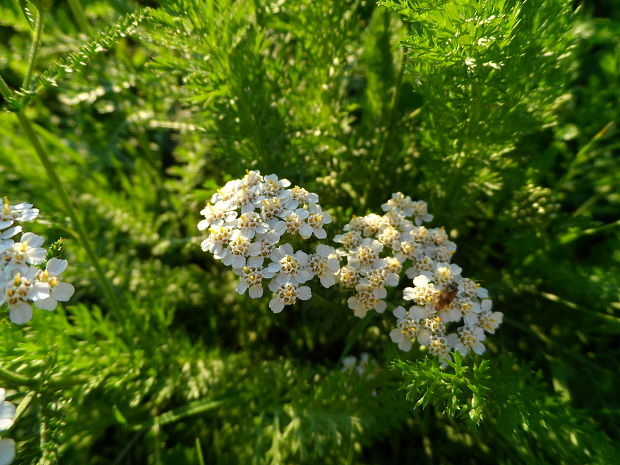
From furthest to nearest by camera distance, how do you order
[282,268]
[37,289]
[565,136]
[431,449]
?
[565,136] < [431,449] < [282,268] < [37,289]

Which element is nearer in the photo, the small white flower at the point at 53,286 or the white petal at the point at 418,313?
the small white flower at the point at 53,286

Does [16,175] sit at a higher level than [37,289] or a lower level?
higher

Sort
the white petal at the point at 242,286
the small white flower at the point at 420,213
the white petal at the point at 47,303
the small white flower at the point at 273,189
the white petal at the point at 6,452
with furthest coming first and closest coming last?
the small white flower at the point at 420,213 → the small white flower at the point at 273,189 → the white petal at the point at 242,286 → the white petal at the point at 47,303 → the white petal at the point at 6,452

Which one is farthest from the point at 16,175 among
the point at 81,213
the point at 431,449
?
the point at 431,449

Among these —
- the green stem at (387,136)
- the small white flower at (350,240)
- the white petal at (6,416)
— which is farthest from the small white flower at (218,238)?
the green stem at (387,136)

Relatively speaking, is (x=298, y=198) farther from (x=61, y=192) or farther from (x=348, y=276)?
(x=61, y=192)

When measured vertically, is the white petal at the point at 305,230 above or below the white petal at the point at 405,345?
above

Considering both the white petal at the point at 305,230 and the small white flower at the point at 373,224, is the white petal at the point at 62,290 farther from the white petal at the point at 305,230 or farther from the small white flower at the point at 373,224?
the small white flower at the point at 373,224

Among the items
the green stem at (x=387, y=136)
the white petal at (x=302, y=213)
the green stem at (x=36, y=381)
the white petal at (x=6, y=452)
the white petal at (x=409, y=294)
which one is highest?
the green stem at (x=387, y=136)

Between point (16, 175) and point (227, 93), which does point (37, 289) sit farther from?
point (16, 175)
